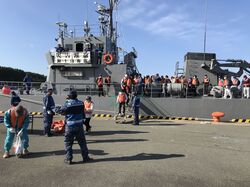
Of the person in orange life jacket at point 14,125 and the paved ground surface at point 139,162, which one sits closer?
the paved ground surface at point 139,162

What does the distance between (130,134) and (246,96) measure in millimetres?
7838

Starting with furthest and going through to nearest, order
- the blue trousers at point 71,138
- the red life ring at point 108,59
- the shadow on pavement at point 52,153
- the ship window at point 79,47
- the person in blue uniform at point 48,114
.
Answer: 1. the ship window at point 79,47
2. the red life ring at point 108,59
3. the person in blue uniform at point 48,114
4. the shadow on pavement at point 52,153
5. the blue trousers at point 71,138

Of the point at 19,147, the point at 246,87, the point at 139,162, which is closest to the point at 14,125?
the point at 19,147

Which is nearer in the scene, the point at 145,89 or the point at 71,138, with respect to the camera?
the point at 71,138

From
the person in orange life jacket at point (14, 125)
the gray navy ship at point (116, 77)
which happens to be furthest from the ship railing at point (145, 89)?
the person in orange life jacket at point (14, 125)

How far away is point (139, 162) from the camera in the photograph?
7.26 m

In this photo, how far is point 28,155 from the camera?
7.88 metres

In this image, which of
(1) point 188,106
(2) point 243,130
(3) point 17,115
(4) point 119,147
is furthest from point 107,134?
(1) point 188,106

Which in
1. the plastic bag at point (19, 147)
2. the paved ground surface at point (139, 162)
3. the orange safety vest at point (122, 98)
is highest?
the orange safety vest at point (122, 98)

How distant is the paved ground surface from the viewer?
5.95m

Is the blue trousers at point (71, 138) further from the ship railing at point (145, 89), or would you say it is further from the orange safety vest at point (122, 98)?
the ship railing at point (145, 89)

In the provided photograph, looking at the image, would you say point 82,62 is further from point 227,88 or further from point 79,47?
point 227,88

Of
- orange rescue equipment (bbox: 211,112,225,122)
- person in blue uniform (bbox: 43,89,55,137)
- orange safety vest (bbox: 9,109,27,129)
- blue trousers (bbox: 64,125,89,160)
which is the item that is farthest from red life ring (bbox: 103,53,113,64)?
blue trousers (bbox: 64,125,89,160)

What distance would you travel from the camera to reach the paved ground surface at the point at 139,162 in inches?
234
